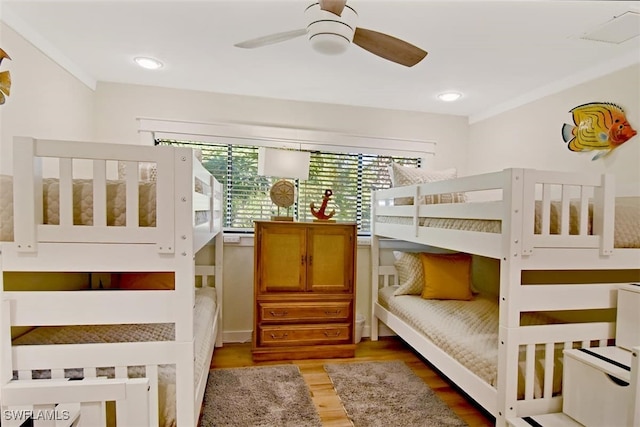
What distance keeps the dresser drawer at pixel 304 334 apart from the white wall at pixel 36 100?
1936mm

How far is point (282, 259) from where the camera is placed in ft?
8.93

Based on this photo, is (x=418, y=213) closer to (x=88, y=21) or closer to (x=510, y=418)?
(x=510, y=418)

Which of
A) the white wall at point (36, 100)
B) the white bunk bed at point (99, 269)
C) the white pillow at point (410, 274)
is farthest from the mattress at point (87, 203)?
the white pillow at point (410, 274)

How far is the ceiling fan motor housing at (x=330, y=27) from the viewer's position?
1408 millimetres

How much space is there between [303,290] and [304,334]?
1.14 ft

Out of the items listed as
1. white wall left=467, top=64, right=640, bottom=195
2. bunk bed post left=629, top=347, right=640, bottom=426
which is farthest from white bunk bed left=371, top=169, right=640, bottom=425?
white wall left=467, top=64, right=640, bottom=195

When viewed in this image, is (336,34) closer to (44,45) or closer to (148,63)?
(148,63)

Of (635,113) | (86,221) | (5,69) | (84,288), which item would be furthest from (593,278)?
(5,69)

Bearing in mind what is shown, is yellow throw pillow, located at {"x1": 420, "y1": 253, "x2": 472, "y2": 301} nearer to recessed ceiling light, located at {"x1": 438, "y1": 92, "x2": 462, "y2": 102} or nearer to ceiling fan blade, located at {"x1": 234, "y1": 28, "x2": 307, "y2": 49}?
recessed ceiling light, located at {"x1": 438, "y1": 92, "x2": 462, "y2": 102}

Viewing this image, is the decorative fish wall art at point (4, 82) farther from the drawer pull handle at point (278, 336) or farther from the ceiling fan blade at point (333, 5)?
the drawer pull handle at point (278, 336)

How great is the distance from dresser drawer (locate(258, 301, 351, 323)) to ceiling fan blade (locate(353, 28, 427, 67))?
1885mm

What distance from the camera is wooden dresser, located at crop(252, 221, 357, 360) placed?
2.68 meters

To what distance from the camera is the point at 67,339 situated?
1603 millimetres

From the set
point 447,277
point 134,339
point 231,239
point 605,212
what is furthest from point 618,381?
point 231,239
